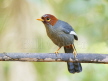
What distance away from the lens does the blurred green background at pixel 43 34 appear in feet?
13.6

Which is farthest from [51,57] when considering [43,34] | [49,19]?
[43,34]

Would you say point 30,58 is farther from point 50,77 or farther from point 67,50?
point 50,77

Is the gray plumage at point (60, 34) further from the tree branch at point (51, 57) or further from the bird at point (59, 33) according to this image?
the tree branch at point (51, 57)

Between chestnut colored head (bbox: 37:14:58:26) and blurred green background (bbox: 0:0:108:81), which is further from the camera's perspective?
blurred green background (bbox: 0:0:108:81)

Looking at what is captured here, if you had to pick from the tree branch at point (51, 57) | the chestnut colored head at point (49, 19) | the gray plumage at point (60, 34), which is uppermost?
the chestnut colored head at point (49, 19)

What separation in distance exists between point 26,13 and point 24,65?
2.74 feet

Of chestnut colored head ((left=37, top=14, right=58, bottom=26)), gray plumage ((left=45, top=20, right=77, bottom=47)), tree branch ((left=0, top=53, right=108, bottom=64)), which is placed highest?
chestnut colored head ((left=37, top=14, right=58, bottom=26))

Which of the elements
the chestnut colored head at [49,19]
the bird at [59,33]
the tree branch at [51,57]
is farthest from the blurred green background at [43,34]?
the tree branch at [51,57]

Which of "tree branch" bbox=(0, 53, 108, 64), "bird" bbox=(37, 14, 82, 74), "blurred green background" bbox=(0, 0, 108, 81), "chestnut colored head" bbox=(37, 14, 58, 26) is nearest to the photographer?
"tree branch" bbox=(0, 53, 108, 64)

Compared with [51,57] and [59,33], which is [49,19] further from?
[51,57]

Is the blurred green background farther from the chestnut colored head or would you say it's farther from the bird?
the chestnut colored head

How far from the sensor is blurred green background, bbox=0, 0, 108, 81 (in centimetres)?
414

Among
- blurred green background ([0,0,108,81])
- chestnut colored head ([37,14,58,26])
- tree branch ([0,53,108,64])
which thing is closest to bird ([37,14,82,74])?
chestnut colored head ([37,14,58,26])

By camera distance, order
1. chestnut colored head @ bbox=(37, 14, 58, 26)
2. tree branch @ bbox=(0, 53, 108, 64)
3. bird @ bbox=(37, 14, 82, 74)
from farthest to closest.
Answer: bird @ bbox=(37, 14, 82, 74), chestnut colored head @ bbox=(37, 14, 58, 26), tree branch @ bbox=(0, 53, 108, 64)
